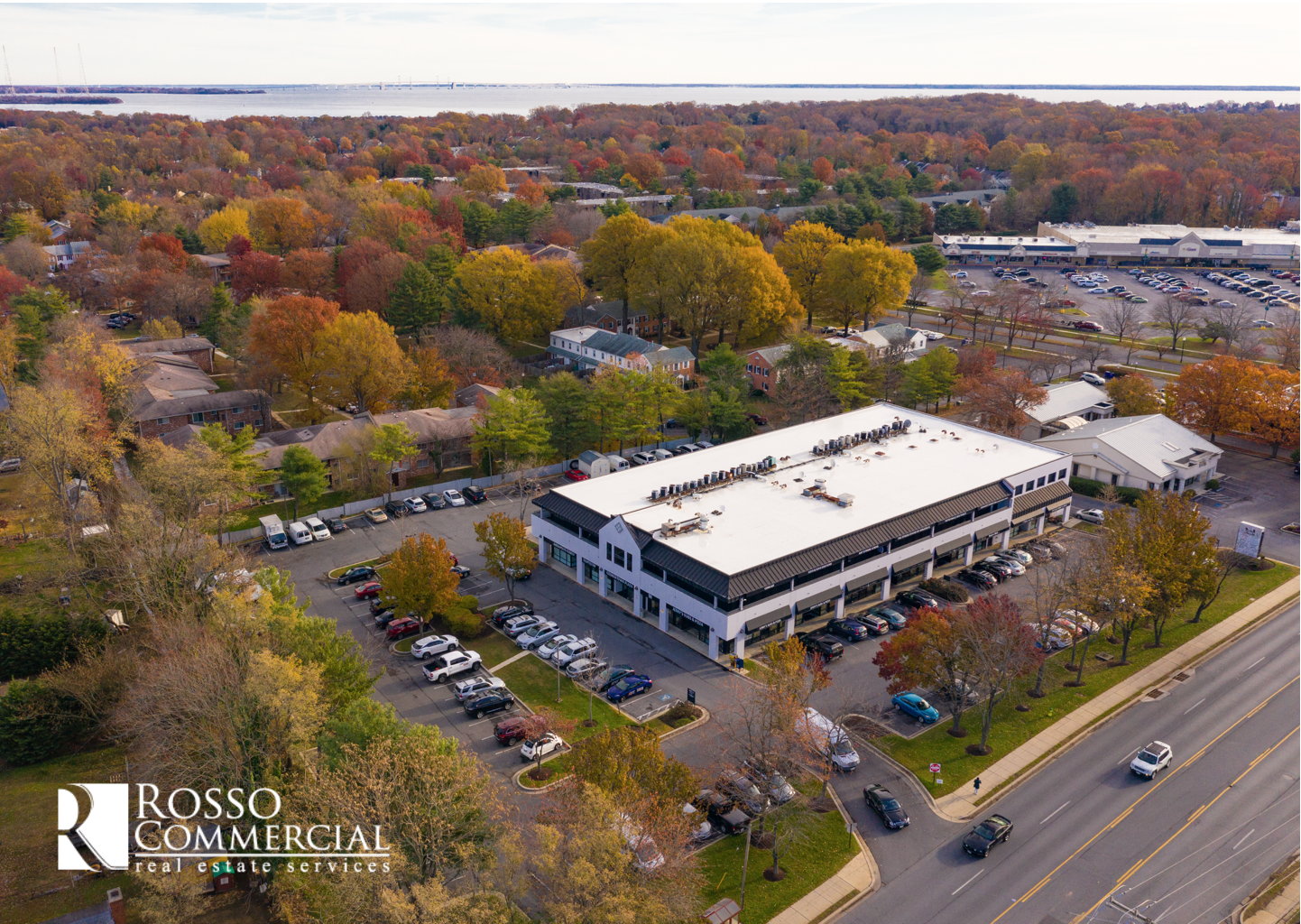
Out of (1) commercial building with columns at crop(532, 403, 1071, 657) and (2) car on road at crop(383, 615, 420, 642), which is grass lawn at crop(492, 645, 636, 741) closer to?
(2) car on road at crop(383, 615, 420, 642)

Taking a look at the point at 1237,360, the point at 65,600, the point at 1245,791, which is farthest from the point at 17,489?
the point at 1237,360

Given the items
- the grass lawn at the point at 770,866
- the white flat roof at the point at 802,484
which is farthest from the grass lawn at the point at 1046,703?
the white flat roof at the point at 802,484

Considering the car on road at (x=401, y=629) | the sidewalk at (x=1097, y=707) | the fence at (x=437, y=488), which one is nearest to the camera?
the sidewalk at (x=1097, y=707)

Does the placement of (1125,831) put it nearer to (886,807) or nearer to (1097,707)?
(1097,707)

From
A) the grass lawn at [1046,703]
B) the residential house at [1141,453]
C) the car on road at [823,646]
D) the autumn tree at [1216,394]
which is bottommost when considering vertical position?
the grass lawn at [1046,703]

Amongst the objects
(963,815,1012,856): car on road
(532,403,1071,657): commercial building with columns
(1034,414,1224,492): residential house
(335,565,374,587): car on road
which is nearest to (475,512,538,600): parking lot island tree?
(532,403,1071,657): commercial building with columns

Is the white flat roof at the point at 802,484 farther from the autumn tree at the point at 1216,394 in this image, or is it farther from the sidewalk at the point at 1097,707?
the autumn tree at the point at 1216,394

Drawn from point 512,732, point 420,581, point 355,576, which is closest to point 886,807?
point 512,732
